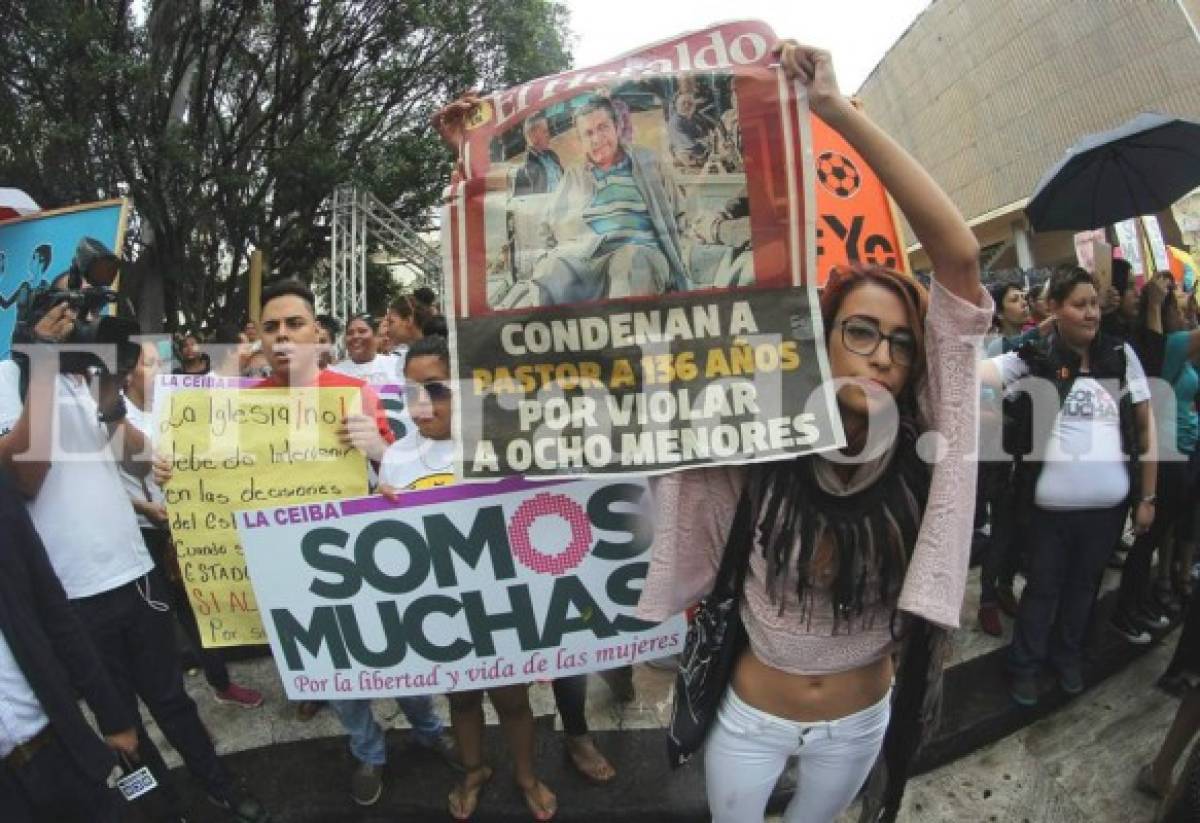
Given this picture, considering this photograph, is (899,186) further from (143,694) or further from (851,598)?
(143,694)

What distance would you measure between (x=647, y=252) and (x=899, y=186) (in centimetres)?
50

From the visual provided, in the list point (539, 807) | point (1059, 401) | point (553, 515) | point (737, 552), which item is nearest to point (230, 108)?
point (553, 515)

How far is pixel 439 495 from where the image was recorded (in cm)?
233

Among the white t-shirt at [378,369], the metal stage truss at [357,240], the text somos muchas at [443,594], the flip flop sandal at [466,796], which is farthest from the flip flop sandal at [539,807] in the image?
the metal stage truss at [357,240]

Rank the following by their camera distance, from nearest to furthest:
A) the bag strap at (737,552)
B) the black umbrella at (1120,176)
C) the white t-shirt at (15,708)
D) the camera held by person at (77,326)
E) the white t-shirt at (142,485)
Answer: the bag strap at (737,552), the white t-shirt at (15,708), the camera held by person at (77,326), the white t-shirt at (142,485), the black umbrella at (1120,176)

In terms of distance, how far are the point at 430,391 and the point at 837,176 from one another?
165 cm

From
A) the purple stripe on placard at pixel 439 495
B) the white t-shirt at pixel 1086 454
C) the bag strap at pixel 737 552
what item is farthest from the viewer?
the white t-shirt at pixel 1086 454

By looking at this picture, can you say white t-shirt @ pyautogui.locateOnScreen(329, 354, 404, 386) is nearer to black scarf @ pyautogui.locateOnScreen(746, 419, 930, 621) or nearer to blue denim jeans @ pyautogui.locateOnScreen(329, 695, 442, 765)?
blue denim jeans @ pyautogui.locateOnScreen(329, 695, 442, 765)

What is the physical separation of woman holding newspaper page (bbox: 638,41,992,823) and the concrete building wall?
27.8 m

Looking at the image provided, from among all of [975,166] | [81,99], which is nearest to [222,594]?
[81,99]

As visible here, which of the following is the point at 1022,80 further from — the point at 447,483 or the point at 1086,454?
the point at 447,483

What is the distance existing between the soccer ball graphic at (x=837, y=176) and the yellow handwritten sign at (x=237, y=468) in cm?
186

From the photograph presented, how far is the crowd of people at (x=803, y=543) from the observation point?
1.52 m

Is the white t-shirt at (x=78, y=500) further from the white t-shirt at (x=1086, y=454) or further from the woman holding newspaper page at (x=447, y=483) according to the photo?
the white t-shirt at (x=1086, y=454)
